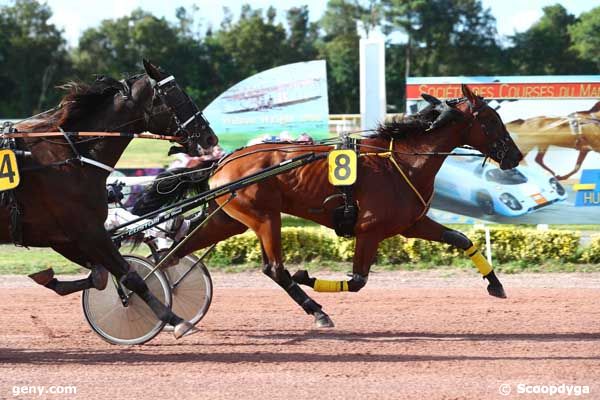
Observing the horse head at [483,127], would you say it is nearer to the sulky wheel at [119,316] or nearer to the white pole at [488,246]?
the sulky wheel at [119,316]

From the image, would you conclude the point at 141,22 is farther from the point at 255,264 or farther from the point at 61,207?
the point at 61,207


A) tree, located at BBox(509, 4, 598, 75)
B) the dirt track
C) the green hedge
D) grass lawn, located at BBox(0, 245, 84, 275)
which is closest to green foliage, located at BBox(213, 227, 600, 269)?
the green hedge

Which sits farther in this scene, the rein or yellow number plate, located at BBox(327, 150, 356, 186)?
yellow number plate, located at BBox(327, 150, 356, 186)

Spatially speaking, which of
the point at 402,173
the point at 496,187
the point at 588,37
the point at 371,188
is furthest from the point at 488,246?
the point at 588,37

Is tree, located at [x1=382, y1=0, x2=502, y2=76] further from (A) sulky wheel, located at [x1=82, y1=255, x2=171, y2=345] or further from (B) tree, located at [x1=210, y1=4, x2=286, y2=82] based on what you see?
(A) sulky wheel, located at [x1=82, y1=255, x2=171, y2=345]

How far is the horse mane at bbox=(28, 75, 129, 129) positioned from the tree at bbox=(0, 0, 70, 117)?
30920 mm

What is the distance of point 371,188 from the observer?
6754 millimetres

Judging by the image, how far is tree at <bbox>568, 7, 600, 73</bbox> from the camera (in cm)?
4031

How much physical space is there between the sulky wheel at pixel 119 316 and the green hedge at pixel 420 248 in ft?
14.5

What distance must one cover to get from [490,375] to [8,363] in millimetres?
3149

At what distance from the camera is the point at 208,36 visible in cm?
4581

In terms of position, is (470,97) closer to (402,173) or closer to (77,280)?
(402,173)

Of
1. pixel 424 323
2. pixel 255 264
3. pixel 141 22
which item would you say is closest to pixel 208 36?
pixel 141 22

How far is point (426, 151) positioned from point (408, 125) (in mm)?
284
